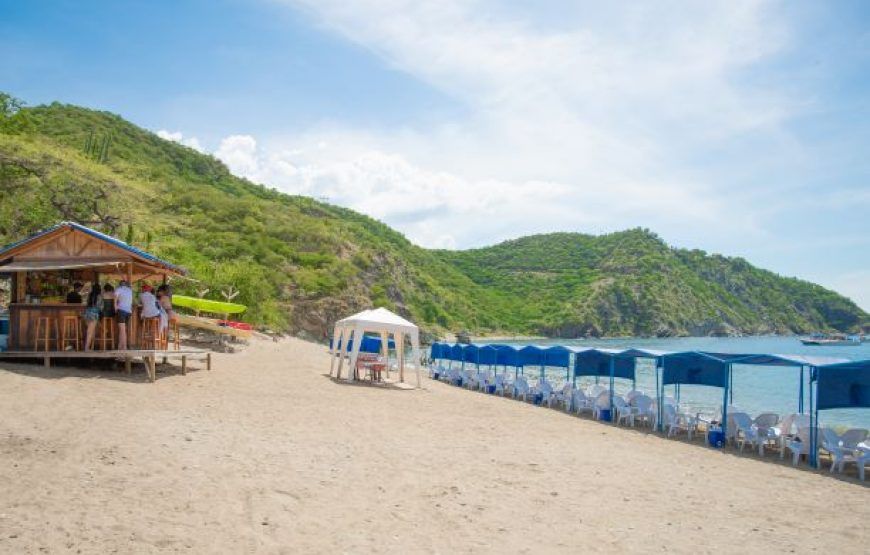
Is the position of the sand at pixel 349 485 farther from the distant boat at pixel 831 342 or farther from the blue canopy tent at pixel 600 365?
the distant boat at pixel 831 342

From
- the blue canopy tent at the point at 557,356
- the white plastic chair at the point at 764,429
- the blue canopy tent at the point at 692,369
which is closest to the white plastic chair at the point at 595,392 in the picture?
the blue canopy tent at the point at 692,369

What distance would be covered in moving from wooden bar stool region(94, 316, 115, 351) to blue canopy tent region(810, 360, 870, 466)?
1381 cm

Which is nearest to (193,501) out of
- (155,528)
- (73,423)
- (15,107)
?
(155,528)

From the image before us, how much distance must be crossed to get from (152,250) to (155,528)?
2961 cm

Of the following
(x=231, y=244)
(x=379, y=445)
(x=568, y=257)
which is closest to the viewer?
(x=379, y=445)

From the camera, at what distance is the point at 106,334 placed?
47.4 feet

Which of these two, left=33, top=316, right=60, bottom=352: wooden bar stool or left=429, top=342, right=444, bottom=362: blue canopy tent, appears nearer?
left=33, top=316, right=60, bottom=352: wooden bar stool

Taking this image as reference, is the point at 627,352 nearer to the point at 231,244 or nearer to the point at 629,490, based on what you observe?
the point at 629,490

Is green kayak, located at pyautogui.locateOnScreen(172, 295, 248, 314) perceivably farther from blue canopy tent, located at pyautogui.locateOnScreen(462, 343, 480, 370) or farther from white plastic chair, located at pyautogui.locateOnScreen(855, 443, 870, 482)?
white plastic chair, located at pyautogui.locateOnScreen(855, 443, 870, 482)

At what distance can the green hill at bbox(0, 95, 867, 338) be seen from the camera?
96.4 feet

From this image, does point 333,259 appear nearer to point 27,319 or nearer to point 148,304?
point 148,304

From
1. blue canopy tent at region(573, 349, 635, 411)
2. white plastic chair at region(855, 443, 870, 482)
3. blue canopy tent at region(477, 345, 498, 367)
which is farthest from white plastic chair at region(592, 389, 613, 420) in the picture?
blue canopy tent at region(477, 345, 498, 367)

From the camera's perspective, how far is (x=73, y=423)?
8.98 m

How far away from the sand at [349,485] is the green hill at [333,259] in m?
19.9
